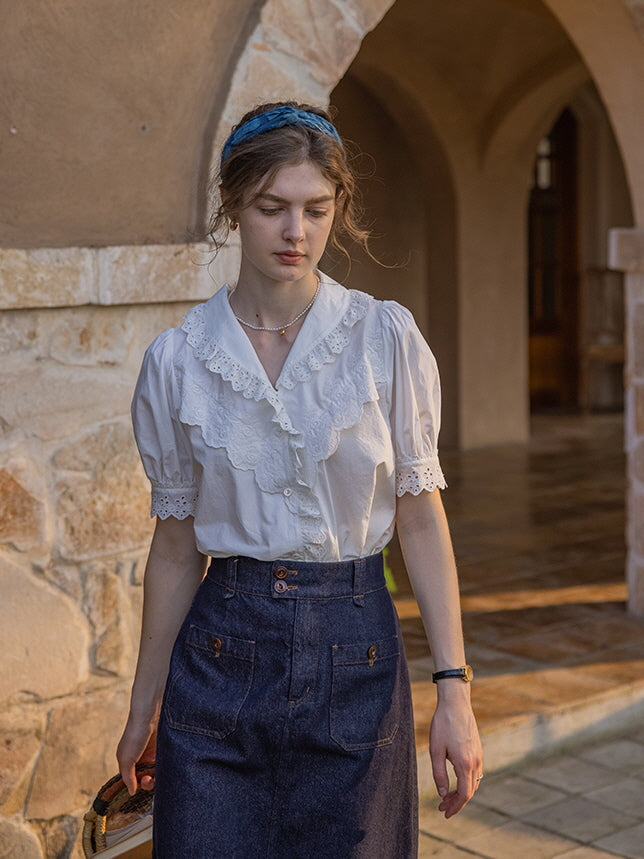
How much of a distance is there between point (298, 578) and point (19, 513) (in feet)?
4.07

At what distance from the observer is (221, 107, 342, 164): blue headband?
1790 mm

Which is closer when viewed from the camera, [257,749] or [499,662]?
[257,749]

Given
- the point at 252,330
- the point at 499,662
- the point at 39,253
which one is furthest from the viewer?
the point at 499,662

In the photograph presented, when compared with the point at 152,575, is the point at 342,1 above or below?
above

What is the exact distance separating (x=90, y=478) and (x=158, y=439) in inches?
42.3

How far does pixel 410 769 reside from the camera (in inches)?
74.4

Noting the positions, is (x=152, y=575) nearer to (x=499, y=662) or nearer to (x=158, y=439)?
(x=158, y=439)

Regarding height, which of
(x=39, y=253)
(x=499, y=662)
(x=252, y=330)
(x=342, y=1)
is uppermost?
(x=342, y=1)

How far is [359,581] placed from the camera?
1.83 metres

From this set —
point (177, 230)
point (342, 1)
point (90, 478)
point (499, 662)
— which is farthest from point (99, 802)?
point (499, 662)

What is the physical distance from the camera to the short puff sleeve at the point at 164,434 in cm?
190

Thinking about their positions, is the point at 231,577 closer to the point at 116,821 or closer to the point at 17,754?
the point at 116,821

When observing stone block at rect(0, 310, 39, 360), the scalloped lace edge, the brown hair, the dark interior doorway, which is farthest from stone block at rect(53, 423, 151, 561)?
the dark interior doorway

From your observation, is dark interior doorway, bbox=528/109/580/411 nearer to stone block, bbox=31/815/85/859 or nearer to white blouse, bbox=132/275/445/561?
stone block, bbox=31/815/85/859
